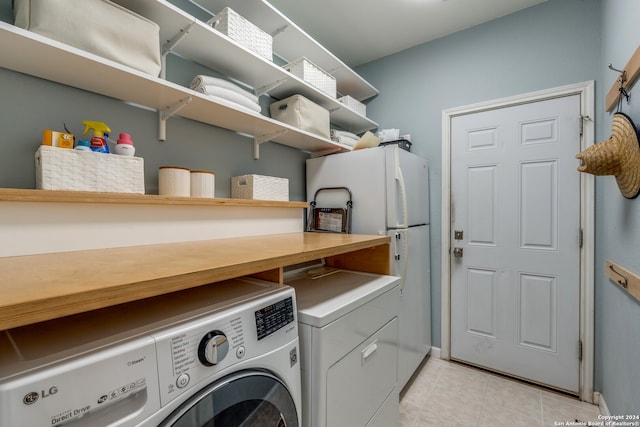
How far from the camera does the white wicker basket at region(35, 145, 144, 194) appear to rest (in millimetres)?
947

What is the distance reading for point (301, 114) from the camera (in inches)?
73.7

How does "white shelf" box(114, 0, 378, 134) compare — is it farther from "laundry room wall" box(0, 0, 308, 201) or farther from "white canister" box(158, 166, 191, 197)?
"white canister" box(158, 166, 191, 197)

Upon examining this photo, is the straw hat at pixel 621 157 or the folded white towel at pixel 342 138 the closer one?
the straw hat at pixel 621 157

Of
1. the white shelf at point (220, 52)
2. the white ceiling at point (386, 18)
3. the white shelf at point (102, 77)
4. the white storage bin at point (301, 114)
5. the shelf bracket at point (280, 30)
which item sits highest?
the white ceiling at point (386, 18)

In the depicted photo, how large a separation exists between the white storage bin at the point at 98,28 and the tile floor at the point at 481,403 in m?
2.32

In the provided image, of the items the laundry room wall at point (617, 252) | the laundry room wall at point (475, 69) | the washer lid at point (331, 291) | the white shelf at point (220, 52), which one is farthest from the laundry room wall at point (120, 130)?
the laundry room wall at point (617, 252)

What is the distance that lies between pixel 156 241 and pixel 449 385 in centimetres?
220

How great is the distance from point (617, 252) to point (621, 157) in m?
0.60

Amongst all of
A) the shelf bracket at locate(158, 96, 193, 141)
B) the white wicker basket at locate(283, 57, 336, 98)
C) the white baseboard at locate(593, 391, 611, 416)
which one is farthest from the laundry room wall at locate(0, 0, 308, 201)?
the white baseboard at locate(593, 391, 611, 416)

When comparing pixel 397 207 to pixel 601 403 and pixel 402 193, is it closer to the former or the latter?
pixel 402 193

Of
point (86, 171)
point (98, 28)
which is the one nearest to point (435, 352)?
point (86, 171)

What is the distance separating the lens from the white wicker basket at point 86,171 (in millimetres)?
947

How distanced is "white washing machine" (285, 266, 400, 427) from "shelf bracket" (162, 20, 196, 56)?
1.27 m

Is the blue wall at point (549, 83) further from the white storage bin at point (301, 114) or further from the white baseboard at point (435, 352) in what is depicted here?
the white storage bin at point (301, 114)
